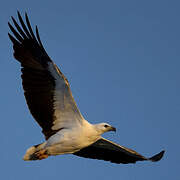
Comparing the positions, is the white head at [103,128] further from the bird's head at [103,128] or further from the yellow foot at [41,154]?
the yellow foot at [41,154]

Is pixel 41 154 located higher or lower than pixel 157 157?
higher

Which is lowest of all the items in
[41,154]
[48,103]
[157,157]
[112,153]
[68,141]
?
[157,157]

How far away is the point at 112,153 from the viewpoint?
44.0 ft

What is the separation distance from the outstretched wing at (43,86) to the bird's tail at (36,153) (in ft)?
1.42

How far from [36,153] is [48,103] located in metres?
1.34

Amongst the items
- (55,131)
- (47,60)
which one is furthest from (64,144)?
(47,60)

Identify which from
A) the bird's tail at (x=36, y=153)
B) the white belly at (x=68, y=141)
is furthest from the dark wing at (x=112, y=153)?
the bird's tail at (x=36, y=153)

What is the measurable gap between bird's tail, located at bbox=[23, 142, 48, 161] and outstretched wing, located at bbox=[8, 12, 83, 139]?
432mm

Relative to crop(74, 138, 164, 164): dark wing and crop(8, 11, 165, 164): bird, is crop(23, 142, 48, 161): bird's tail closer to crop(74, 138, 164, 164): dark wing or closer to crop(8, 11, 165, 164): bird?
crop(8, 11, 165, 164): bird

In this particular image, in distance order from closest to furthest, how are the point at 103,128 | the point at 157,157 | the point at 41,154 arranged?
the point at 41,154 → the point at 103,128 → the point at 157,157

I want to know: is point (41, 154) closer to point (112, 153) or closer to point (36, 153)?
point (36, 153)

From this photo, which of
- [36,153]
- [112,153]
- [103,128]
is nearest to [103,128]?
[103,128]

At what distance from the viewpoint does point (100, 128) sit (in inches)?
456

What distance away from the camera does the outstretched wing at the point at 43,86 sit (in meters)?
11.4
